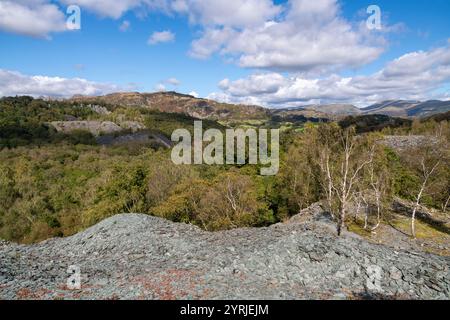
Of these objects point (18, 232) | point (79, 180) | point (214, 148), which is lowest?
point (18, 232)

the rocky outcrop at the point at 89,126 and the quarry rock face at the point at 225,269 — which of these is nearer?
the quarry rock face at the point at 225,269

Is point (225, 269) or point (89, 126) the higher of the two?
point (89, 126)

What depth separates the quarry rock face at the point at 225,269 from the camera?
29.6 ft

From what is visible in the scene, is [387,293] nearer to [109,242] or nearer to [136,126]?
[109,242]

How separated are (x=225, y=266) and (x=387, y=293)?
5091mm

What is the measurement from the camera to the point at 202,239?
13.7m

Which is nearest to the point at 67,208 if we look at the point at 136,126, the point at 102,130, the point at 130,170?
the point at 130,170

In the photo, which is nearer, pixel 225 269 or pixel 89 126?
pixel 225 269

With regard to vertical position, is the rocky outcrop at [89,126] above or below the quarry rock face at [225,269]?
above

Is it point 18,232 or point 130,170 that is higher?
point 130,170

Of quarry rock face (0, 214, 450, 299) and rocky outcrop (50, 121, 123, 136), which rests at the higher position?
rocky outcrop (50, 121, 123, 136)

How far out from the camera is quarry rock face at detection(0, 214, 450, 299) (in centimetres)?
903

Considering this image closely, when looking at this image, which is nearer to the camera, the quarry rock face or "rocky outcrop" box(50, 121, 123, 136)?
the quarry rock face

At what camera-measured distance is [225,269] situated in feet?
33.7
